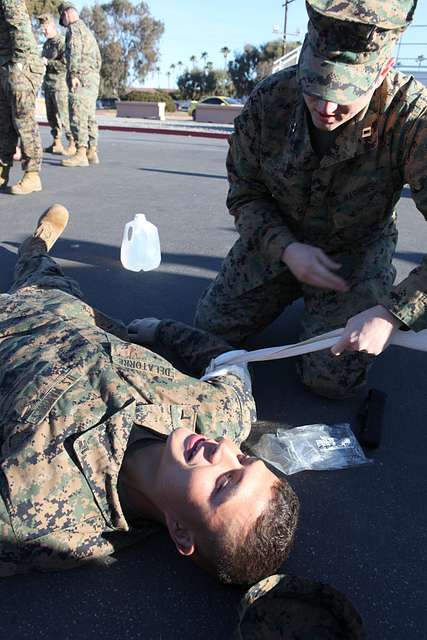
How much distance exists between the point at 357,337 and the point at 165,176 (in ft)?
19.8

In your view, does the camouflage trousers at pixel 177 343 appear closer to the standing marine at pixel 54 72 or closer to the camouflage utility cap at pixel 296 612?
the camouflage utility cap at pixel 296 612

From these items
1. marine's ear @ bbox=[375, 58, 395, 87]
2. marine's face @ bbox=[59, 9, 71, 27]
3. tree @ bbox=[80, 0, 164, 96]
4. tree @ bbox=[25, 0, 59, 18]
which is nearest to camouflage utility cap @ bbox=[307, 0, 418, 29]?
marine's ear @ bbox=[375, 58, 395, 87]

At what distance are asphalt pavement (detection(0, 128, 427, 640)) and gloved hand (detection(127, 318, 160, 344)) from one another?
399mm

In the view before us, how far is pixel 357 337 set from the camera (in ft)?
5.90

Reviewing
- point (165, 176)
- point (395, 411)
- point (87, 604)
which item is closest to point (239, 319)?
point (395, 411)

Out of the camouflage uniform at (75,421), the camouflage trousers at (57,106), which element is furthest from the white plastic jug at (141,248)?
the camouflage trousers at (57,106)

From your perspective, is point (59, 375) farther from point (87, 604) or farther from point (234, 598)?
point (234, 598)

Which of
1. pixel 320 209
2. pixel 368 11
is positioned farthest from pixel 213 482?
pixel 368 11

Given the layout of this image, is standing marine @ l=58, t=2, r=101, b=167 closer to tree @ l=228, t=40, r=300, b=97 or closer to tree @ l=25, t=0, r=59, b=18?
tree @ l=25, t=0, r=59, b=18

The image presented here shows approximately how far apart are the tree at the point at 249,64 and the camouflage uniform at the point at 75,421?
5332 cm

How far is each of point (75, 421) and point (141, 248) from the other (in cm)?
233

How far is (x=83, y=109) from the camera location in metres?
7.40

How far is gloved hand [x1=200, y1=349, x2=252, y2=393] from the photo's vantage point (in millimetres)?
2166

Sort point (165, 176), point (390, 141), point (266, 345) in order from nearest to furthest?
point (390, 141) < point (266, 345) < point (165, 176)
